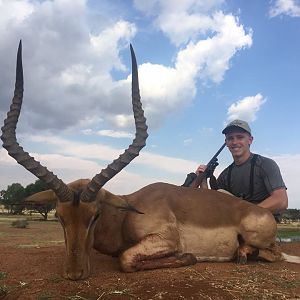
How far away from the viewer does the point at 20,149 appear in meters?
7.01

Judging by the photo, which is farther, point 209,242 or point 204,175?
point 204,175

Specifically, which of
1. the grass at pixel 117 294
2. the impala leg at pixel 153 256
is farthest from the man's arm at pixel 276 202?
the grass at pixel 117 294

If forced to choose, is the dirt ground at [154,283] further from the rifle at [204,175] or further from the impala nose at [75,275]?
the rifle at [204,175]

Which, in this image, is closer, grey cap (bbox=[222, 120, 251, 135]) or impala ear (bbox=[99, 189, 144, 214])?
impala ear (bbox=[99, 189, 144, 214])

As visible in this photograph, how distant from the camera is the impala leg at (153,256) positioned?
7.07 metres

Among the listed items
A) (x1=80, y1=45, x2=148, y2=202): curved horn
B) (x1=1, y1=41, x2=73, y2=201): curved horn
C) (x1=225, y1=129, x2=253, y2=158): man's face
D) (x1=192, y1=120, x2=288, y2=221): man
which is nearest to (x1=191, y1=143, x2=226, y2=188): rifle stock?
(x1=192, y1=120, x2=288, y2=221): man

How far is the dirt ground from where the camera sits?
5.53 meters

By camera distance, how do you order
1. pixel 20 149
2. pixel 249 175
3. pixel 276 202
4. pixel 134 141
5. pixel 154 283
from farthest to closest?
pixel 249 175 < pixel 276 202 < pixel 134 141 < pixel 20 149 < pixel 154 283

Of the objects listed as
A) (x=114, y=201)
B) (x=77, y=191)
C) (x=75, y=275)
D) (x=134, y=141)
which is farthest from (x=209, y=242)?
(x=75, y=275)

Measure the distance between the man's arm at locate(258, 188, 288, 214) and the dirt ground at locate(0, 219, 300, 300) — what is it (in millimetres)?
2027

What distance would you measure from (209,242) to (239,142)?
3.29 metres

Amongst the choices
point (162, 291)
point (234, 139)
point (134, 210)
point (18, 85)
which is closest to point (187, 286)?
point (162, 291)

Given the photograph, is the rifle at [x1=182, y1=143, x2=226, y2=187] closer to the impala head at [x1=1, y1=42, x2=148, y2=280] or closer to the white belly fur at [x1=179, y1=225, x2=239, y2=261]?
the white belly fur at [x1=179, y1=225, x2=239, y2=261]

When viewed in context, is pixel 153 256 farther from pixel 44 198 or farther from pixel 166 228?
pixel 44 198
